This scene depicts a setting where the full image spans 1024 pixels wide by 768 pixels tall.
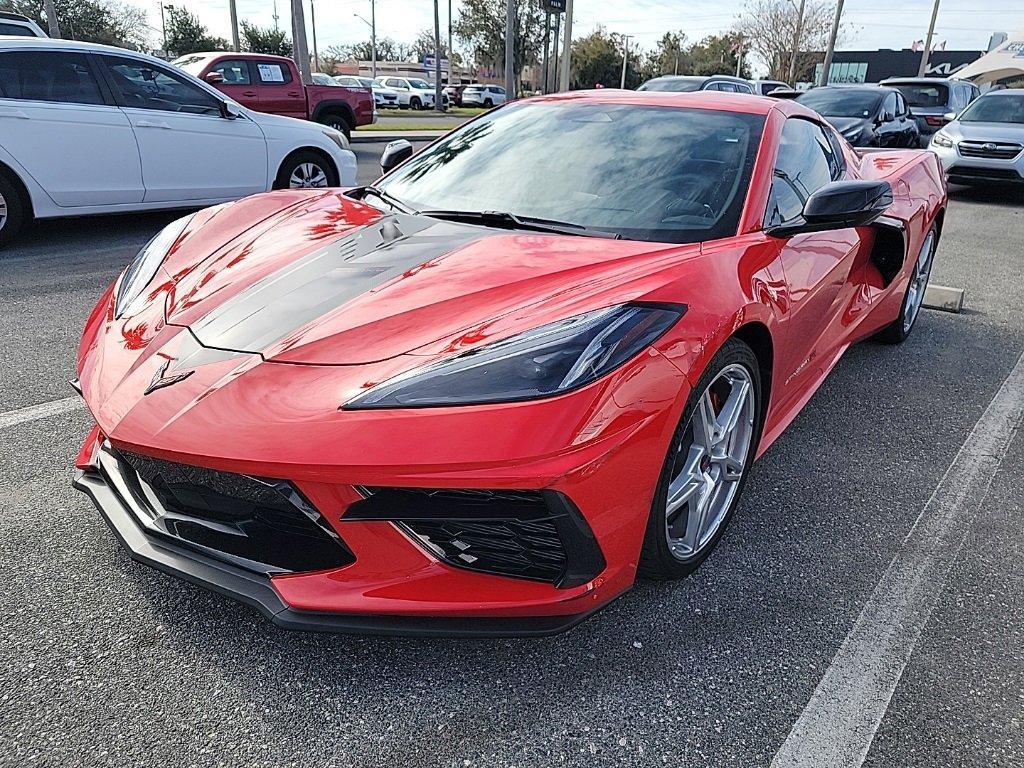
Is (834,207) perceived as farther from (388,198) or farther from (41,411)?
(41,411)

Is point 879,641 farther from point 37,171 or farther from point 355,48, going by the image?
point 355,48

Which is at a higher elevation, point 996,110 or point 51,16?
point 51,16

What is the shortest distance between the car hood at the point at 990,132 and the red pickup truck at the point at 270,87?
9927 millimetres

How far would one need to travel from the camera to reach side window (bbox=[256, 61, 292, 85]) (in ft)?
41.7

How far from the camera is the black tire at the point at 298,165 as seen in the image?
285 inches

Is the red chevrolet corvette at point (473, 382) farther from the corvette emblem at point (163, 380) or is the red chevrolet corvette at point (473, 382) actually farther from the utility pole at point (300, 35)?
the utility pole at point (300, 35)

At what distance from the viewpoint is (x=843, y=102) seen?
1124 cm

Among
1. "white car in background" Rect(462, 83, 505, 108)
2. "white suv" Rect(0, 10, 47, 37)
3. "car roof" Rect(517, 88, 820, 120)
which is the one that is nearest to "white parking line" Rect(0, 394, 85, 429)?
"car roof" Rect(517, 88, 820, 120)

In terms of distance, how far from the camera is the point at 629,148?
282cm

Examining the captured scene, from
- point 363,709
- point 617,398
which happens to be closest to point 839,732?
point 617,398

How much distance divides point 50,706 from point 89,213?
5278 mm

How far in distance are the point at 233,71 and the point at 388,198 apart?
1102 cm

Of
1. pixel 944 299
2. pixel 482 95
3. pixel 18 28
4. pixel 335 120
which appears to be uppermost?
pixel 18 28

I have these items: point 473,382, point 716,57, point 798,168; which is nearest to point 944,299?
point 798,168
